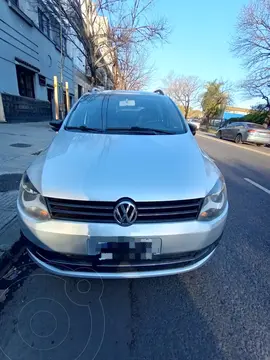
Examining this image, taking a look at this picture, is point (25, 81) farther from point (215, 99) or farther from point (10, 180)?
point (215, 99)

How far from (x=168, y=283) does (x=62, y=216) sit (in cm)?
115

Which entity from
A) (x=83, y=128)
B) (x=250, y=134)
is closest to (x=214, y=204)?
(x=83, y=128)

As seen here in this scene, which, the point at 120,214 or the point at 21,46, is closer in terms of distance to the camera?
the point at 120,214

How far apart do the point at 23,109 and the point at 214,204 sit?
1393 centimetres

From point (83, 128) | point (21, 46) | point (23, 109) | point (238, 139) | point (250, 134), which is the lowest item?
point (238, 139)

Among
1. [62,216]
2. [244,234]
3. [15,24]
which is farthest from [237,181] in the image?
[15,24]

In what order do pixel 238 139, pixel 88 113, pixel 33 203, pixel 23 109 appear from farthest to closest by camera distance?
pixel 238 139 < pixel 23 109 < pixel 88 113 < pixel 33 203

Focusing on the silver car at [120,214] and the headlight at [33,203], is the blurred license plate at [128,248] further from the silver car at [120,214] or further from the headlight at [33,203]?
the headlight at [33,203]

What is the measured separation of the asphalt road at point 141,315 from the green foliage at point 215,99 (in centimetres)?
4914

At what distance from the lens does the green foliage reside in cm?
4634

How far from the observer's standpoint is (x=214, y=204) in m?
1.82

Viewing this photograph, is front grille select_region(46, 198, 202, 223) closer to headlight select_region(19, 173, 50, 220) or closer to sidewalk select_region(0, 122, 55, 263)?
headlight select_region(19, 173, 50, 220)

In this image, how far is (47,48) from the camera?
16.5 m

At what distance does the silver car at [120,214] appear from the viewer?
1.61 m
